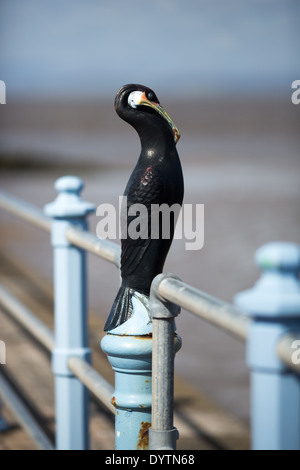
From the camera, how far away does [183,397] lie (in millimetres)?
3023

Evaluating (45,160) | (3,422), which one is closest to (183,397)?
(3,422)

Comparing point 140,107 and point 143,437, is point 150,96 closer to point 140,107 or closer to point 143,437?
point 140,107

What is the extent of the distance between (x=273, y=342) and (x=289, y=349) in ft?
0.07

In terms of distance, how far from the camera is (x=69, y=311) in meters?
1.91

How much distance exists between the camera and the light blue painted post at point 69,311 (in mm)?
1900

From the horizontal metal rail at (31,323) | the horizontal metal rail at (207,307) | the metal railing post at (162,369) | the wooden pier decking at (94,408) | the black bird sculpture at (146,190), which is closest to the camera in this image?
the horizontal metal rail at (207,307)

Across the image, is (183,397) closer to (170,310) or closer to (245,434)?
(245,434)

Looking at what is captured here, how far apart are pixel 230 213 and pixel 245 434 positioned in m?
5.84

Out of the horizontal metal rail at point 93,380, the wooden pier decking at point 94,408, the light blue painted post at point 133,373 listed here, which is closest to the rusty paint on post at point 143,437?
the light blue painted post at point 133,373

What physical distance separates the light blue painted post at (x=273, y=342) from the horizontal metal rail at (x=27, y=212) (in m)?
1.13

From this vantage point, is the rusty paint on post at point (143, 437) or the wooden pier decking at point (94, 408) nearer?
the rusty paint on post at point (143, 437)

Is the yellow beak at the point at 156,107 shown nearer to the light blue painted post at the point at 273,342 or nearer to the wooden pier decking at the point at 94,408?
the light blue painted post at the point at 273,342

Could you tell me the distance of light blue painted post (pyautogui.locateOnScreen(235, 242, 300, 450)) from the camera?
2.85ft

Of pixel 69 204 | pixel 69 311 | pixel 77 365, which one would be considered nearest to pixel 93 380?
pixel 77 365
